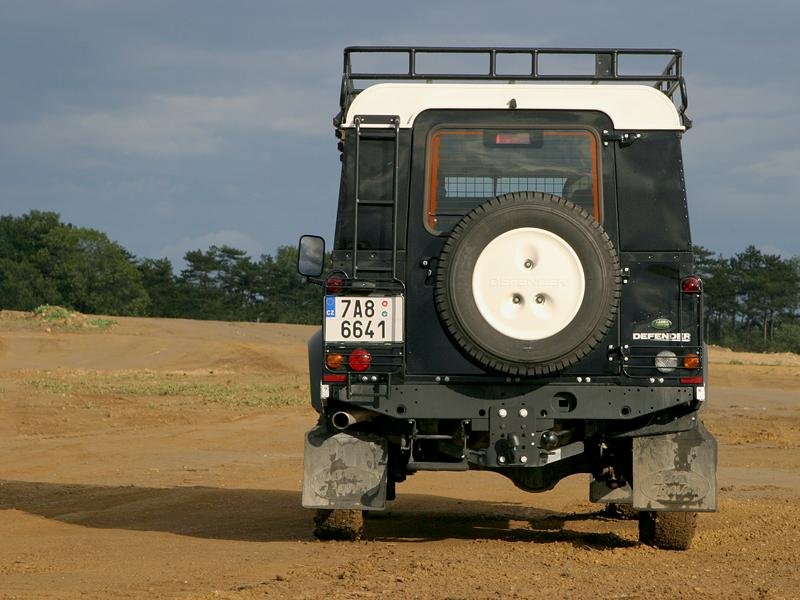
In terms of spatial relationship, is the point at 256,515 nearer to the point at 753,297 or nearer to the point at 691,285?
the point at 691,285

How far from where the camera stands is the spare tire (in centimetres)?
795

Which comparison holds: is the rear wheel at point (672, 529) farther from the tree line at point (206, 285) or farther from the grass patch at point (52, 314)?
the tree line at point (206, 285)

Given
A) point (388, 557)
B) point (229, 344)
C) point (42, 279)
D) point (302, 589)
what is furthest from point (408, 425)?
point (42, 279)

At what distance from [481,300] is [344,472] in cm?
154

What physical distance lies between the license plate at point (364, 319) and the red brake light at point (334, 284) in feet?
0.15

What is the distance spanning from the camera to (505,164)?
845 centimetres

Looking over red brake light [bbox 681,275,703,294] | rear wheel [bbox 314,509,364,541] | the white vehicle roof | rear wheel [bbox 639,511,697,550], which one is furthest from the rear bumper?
the white vehicle roof

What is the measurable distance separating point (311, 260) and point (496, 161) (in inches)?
55.2

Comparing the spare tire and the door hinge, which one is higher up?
the door hinge

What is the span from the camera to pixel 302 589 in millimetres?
6879

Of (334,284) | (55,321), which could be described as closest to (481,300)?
(334,284)

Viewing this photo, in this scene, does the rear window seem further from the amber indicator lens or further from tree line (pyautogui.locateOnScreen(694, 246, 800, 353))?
tree line (pyautogui.locateOnScreen(694, 246, 800, 353))

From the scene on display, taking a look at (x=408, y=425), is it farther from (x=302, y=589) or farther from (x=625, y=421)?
(x=302, y=589)

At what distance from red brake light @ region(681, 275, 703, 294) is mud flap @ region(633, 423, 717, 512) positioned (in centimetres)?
95
